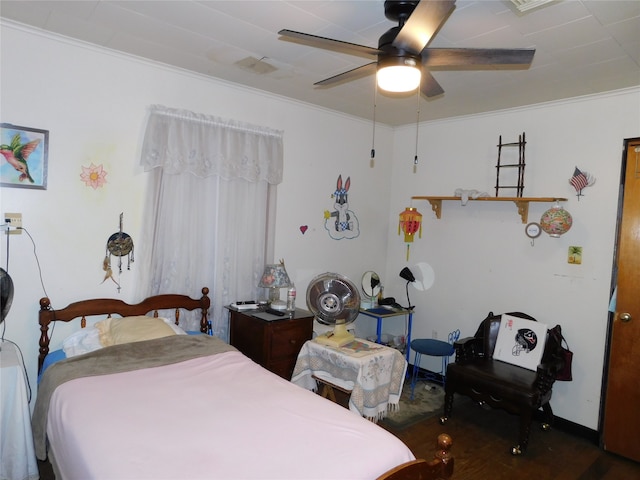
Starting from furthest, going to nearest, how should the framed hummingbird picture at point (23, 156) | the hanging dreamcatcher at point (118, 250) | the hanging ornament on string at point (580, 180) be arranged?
1. the hanging ornament on string at point (580, 180)
2. the hanging dreamcatcher at point (118, 250)
3. the framed hummingbird picture at point (23, 156)

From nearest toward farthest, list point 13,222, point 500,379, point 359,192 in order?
1. point 13,222
2. point 500,379
3. point 359,192

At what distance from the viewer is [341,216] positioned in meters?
4.38

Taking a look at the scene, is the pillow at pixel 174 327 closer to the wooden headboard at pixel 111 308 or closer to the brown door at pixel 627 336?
the wooden headboard at pixel 111 308

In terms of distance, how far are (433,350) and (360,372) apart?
1.25 m

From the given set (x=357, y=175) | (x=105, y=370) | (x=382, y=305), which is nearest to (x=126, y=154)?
(x=105, y=370)

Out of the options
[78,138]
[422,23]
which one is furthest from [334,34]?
[78,138]

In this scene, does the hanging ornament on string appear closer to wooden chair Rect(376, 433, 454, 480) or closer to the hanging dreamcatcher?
wooden chair Rect(376, 433, 454, 480)

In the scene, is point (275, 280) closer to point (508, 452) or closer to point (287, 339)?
point (287, 339)

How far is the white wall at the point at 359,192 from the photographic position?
2729 mm

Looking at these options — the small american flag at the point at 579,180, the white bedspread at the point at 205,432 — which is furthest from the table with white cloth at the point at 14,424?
the small american flag at the point at 579,180

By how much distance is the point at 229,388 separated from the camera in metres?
2.27

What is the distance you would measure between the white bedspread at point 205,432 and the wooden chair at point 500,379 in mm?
1597

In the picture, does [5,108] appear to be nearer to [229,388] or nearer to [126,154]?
[126,154]

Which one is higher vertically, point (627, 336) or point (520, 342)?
point (627, 336)
